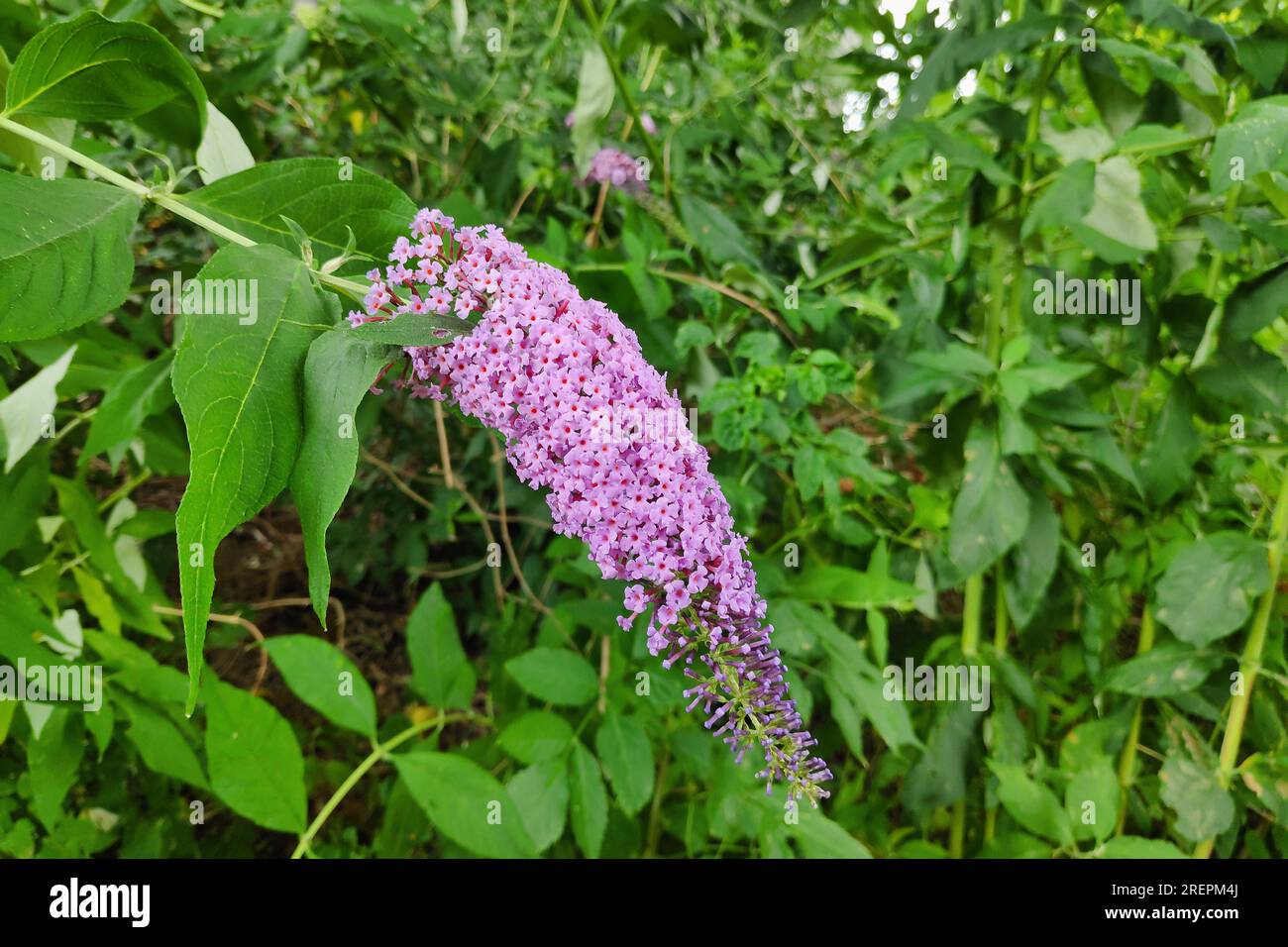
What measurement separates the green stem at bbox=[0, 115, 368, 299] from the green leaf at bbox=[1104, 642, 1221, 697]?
3.91 feet

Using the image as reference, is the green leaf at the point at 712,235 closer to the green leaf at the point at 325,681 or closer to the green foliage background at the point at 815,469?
the green foliage background at the point at 815,469

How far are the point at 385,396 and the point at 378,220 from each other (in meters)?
1.13

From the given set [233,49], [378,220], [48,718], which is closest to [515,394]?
[378,220]

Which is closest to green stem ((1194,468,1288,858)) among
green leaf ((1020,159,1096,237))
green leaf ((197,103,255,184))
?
green leaf ((1020,159,1096,237))

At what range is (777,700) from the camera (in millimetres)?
670

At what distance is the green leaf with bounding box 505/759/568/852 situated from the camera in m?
1.04

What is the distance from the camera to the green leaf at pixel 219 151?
2.52 feet

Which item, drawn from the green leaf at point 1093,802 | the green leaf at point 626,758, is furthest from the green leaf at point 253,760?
the green leaf at point 1093,802

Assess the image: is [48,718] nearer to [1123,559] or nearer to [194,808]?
[194,808]

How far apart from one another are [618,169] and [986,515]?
88 centimetres

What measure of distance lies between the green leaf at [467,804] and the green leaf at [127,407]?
1.65ft

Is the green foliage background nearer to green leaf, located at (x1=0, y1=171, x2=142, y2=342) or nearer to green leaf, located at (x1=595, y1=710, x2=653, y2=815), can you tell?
green leaf, located at (x1=595, y1=710, x2=653, y2=815)

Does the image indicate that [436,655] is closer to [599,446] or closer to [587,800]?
[587,800]

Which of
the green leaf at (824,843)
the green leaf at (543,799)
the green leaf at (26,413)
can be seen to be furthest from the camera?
the green leaf at (824,843)
